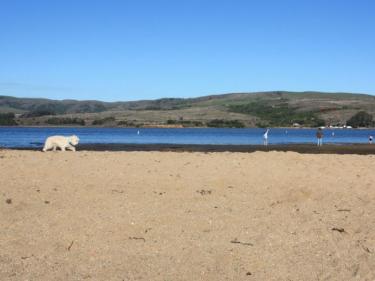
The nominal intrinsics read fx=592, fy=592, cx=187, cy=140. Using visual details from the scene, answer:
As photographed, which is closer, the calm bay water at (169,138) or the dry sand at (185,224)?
the dry sand at (185,224)

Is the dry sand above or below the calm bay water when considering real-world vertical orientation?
above

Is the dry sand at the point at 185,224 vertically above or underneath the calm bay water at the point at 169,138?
above

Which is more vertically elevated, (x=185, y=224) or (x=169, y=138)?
(x=185, y=224)

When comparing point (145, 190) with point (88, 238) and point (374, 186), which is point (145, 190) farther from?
point (374, 186)

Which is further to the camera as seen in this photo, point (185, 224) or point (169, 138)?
point (169, 138)

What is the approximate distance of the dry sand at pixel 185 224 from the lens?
25.6 ft

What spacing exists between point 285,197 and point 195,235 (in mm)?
3962

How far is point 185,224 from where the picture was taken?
33.8ft

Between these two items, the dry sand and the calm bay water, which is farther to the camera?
the calm bay water

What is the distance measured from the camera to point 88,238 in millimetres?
9312

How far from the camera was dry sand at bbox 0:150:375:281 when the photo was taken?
7812mm

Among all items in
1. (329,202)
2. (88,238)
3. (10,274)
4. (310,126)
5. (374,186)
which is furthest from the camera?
(310,126)

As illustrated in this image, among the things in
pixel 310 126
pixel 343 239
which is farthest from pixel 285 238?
pixel 310 126

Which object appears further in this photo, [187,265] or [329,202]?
[329,202]
